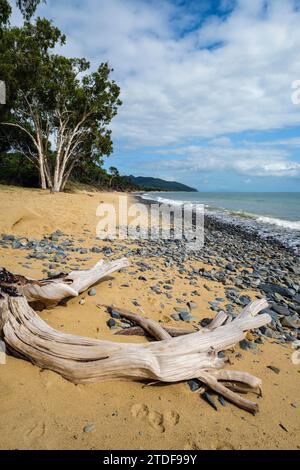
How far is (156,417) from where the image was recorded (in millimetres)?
2533

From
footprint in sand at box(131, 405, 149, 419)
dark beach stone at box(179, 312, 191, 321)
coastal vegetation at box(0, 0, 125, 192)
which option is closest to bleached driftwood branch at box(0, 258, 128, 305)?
dark beach stone at box(179, 312, 191, 321)

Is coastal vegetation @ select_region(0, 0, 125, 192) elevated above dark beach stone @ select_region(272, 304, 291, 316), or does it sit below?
above

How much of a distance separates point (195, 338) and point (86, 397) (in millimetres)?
1393

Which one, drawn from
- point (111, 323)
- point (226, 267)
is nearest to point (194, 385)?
point (111, 323)

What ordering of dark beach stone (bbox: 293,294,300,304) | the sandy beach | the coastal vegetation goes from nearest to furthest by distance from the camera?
the sandy beach, dark beach stone (bbox: 293,294,300,304), the coastal vegetation

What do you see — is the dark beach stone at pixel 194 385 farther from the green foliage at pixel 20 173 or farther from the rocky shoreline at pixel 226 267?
the green foliage at pixel 20 173

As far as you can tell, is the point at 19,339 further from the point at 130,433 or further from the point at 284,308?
the point at 284,308

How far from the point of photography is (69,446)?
2152 millimetres

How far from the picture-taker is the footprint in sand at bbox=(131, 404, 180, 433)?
8.06ft

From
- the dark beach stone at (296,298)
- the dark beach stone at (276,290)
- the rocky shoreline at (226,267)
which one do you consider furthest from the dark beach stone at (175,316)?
the dark beach stone at (296,298)

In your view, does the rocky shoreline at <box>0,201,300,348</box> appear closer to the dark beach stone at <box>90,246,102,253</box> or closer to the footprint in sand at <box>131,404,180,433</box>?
the dark beach stone at <box>90,246,102,253</box>

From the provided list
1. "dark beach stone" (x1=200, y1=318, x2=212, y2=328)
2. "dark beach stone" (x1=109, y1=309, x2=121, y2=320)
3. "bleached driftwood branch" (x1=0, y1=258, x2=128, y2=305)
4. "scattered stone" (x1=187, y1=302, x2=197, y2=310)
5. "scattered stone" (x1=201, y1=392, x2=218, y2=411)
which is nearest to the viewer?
"scattered stone" (x1=201, y1=392, x2=218, y2=411)

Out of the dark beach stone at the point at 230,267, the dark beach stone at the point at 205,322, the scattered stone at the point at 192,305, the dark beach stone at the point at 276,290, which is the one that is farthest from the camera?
the dark beach stone at the point at 230,267

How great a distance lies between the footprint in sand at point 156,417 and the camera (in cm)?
246
